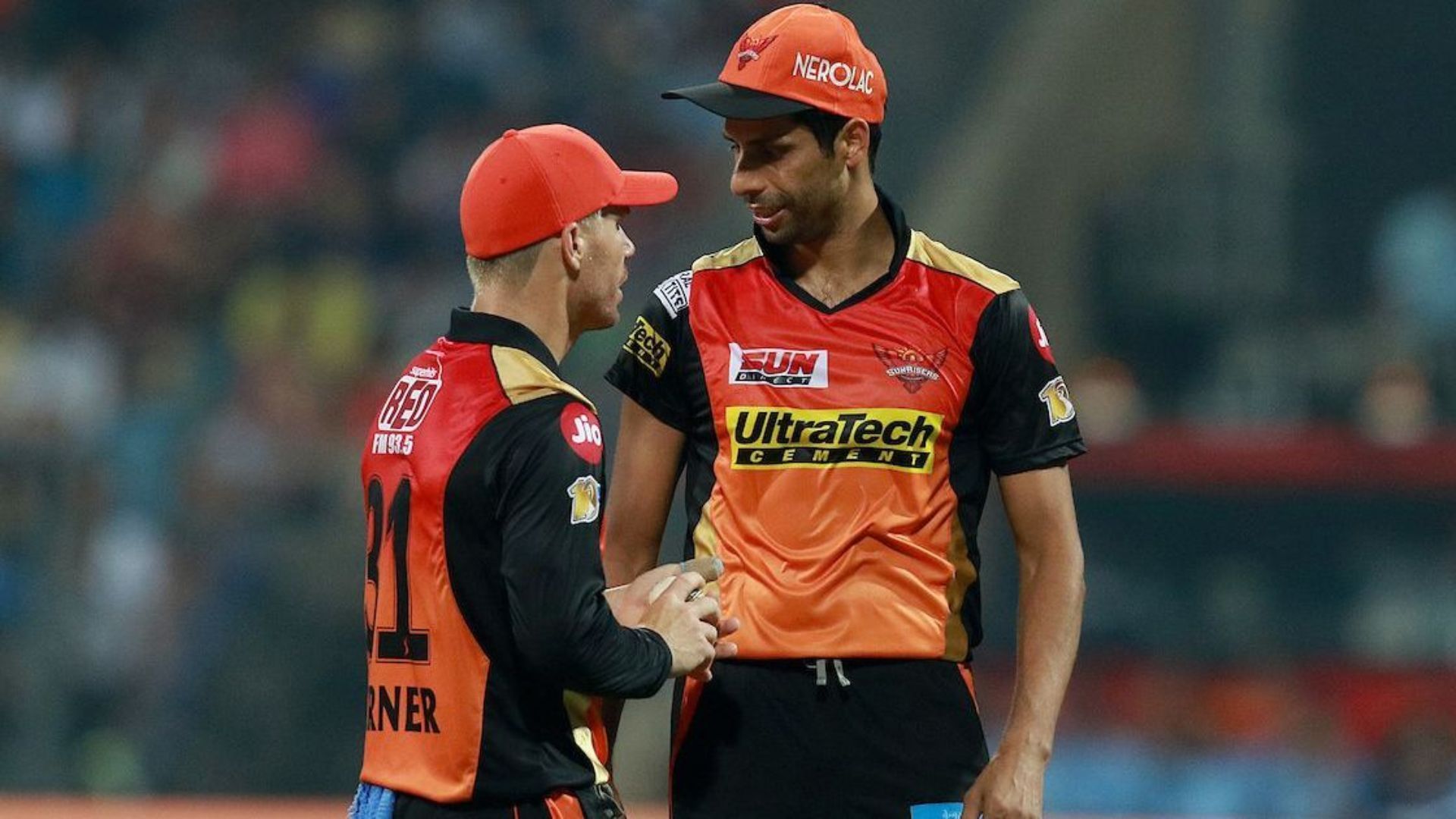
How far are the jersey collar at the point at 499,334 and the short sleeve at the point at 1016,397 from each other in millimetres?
780

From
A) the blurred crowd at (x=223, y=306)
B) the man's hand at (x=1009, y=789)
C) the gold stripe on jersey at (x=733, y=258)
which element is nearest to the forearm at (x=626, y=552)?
the gold stripe on jersey at (x=733, y=258)

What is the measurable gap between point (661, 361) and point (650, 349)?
3 centimetres

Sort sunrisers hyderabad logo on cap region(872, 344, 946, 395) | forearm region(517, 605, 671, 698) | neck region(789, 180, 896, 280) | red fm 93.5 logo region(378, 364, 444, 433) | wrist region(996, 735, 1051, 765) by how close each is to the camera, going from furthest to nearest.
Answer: neck region(789, 180, 896, 280) → sunrisers hyderabad logo on cap region(872, 344, 946, 395) → wrist region(996, 735, 1051, 765) → red fm 93.5 logo region(378, 364, 444, 433) → forearm region(517, 605, 671, 698)

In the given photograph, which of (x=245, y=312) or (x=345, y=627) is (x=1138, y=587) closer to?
(x=345, y=627)

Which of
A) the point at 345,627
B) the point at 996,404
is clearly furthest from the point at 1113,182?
the point at 996,404

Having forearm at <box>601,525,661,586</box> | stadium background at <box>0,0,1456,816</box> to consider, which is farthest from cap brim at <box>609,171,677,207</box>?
stadium background at <box>0,0,1456,816</box>

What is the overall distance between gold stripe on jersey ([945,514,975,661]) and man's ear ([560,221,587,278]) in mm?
791

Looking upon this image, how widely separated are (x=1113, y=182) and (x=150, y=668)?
190 inches

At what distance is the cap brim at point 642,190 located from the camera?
335 centimetres

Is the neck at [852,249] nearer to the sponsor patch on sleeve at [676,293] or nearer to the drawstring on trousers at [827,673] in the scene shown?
the sponsor patch on sleeve at [676,293]

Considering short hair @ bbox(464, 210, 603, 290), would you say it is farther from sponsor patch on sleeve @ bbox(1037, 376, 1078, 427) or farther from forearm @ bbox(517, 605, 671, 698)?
sponsor patch on sleeve @ bbox(1037, 376, 1078, 427)

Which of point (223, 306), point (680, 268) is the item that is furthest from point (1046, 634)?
point (223, 306)

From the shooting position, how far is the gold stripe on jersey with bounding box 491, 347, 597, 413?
10.1ft

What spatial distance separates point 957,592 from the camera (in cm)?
363
